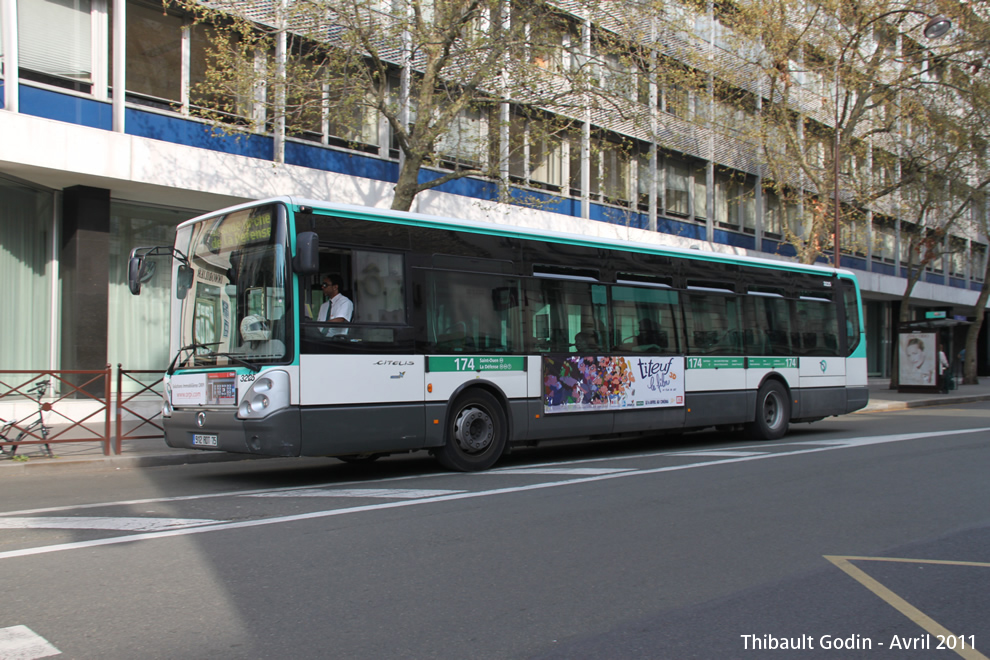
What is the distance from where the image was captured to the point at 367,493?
320 inches

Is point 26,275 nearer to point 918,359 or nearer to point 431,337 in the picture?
point 431,337

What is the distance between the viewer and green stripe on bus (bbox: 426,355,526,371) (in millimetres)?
9469

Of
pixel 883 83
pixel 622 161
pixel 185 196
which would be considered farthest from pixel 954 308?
pixel 185 196

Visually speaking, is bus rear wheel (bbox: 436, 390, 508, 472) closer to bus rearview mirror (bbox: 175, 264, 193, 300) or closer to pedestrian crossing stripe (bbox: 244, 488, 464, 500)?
pedestrian crossing stripe (bbox: 244, 488, 464, 500)

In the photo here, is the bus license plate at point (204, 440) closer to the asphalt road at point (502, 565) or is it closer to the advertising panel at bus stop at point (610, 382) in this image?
the asphalt road at point (502, 565)

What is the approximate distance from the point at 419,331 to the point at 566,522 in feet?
11.2

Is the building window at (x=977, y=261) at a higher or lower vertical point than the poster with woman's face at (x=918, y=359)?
higher

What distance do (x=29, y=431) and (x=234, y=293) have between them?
4807 millimetres

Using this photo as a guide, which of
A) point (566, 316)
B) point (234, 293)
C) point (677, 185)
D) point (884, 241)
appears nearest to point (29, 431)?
point (234, 293)

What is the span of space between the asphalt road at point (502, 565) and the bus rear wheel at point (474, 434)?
11.8 inches

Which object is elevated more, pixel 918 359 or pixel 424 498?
pixel 918 359

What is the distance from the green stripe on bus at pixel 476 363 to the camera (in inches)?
373

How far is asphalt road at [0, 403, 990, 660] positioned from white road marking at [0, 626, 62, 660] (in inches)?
0.6

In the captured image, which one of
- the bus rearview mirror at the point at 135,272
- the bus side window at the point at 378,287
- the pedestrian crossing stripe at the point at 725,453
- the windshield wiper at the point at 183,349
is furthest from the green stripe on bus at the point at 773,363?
the bus rearview mirror at the point at 135,272
